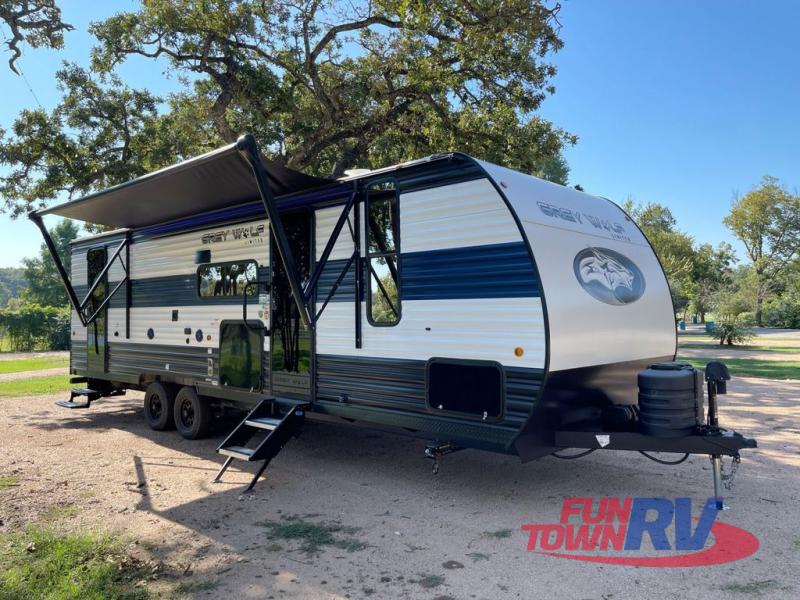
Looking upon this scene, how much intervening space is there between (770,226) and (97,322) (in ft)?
195

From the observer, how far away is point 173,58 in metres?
12.9

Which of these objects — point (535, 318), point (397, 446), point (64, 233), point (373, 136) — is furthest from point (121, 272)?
point (64, 233)

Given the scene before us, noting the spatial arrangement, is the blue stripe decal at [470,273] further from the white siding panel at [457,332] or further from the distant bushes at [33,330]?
the distant bushes at [33,330]

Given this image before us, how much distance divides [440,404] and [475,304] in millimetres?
932

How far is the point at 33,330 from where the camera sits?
92.4 feet

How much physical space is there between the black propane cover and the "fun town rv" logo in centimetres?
69

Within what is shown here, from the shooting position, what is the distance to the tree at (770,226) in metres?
53.9

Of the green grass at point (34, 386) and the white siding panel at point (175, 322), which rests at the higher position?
the white siding panel at point (175, 322)

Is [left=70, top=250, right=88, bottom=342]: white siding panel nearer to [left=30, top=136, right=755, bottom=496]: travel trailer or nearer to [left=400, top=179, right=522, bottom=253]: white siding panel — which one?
[left=30, top=136, right=755, bottom=496]: travel trailer

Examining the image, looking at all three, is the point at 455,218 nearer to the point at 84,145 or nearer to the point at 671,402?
the point at 671,402

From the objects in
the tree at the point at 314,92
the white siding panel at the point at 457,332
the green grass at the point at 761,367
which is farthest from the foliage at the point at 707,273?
the white siding panel at the point at 457,332

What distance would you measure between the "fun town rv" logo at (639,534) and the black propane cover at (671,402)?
692 millimetres

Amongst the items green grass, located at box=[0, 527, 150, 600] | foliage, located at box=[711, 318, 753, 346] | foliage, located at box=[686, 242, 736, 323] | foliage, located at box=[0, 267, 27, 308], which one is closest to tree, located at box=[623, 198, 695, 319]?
foliage, located at box=[686, 242, 736, 323]

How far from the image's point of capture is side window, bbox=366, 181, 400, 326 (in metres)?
5.86
